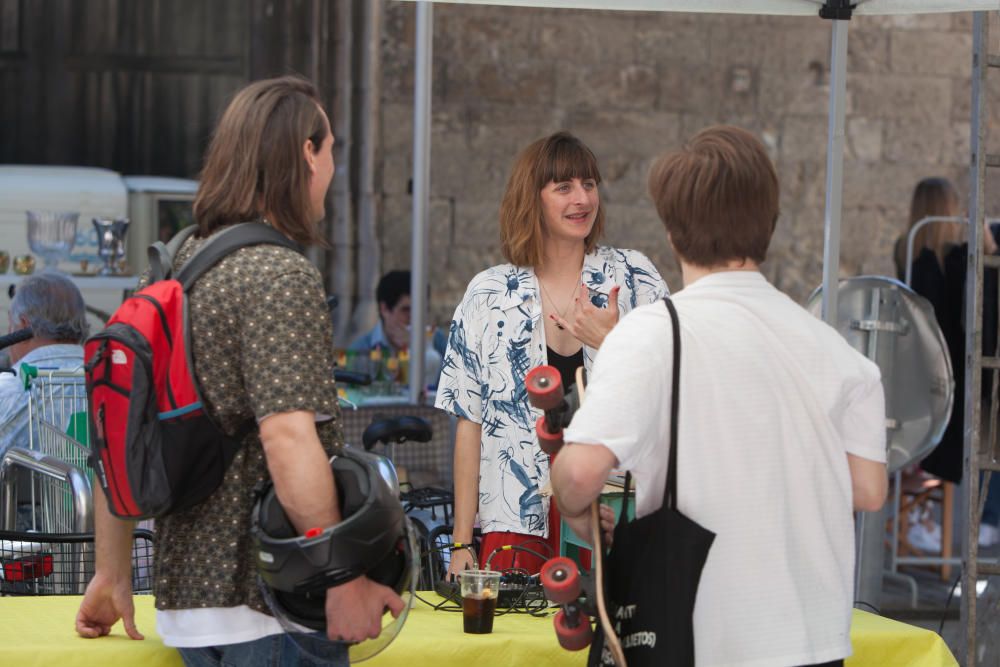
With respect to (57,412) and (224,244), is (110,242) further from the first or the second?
(224,244)

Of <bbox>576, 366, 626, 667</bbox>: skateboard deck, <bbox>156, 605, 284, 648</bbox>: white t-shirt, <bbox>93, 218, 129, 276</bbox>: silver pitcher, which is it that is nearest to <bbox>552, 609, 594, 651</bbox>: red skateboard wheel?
<bbox>576, 366, 626, 667</bbox>: skateboard deck

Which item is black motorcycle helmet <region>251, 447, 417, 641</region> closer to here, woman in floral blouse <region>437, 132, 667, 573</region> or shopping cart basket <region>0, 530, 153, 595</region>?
woman in floral blouse <region>437, 132, 667, 573</region>

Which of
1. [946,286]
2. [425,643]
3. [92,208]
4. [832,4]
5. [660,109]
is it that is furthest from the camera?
[660,109]

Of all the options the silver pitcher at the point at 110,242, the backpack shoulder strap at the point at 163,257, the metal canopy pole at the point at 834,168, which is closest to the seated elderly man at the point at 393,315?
the silver pitcher at the point at 110,242

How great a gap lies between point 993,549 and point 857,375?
5.47 m

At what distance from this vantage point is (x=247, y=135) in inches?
87.3

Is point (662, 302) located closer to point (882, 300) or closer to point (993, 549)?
point (882, 300)

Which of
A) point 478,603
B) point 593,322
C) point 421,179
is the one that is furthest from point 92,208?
point 478,603

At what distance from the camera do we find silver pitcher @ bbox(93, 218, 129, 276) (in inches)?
294

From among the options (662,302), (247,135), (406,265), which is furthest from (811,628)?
(406,265)

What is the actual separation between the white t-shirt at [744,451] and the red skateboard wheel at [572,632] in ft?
0.83

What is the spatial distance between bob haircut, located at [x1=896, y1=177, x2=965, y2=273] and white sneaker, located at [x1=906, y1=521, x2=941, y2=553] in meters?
1.54

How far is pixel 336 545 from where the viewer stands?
207 centimetres

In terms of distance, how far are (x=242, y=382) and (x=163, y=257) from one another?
0.24m
